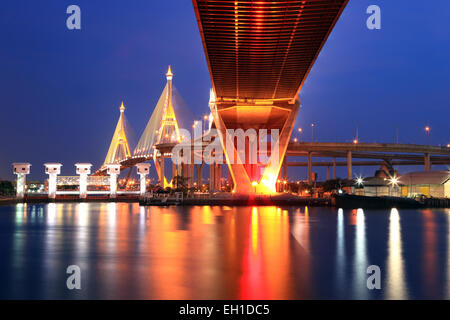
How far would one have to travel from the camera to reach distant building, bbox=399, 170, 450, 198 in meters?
56.4

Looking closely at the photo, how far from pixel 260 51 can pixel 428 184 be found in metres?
37.1

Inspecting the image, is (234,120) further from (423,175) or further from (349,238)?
(349,238)

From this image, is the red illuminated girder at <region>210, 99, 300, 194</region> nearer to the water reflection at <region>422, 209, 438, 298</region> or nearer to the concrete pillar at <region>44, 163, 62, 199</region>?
the concrete pillar at <region>44, 163, 62, 199</region>

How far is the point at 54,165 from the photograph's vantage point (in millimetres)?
68812

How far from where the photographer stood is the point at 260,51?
31.4 meters

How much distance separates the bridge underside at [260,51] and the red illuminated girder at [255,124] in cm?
11

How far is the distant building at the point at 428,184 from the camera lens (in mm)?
56438

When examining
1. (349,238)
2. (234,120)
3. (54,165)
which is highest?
(234,120)

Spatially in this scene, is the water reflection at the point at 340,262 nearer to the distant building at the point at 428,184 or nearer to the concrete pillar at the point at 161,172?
the distant building at the point at 428,184

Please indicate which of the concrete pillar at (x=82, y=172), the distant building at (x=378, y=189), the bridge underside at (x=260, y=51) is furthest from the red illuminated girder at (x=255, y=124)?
the concrete pillar at (x=82, y=172)

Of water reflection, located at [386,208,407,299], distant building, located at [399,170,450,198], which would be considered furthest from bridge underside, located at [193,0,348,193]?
distant building, located at [399,170,450,198]

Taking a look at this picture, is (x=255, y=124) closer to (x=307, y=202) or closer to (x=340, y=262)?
(x=307, y=202)
